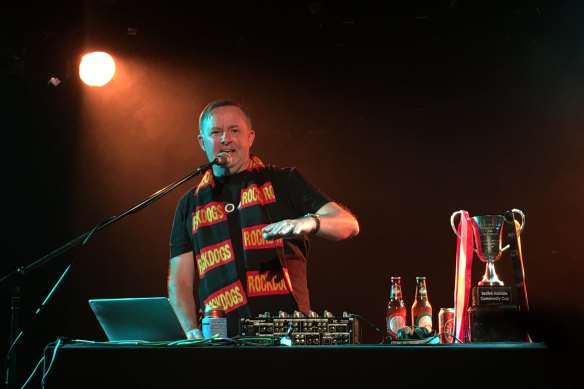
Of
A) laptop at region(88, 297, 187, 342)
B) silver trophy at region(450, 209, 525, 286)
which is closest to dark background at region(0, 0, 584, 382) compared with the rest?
silver trophy at region(450, 209, 525, 286)

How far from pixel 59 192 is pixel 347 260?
179 cm

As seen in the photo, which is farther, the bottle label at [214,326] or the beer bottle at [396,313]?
the beer bottle at [396,313]

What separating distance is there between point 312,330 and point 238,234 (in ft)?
4.86

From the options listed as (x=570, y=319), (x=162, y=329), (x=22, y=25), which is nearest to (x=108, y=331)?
(x=162, y=329)

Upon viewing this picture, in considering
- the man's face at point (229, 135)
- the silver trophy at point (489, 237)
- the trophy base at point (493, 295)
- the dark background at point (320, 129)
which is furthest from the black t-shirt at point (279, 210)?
the trophy base at point (493, 295)

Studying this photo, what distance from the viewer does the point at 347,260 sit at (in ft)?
13.5

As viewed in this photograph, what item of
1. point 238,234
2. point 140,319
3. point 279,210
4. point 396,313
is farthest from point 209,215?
point 140,319

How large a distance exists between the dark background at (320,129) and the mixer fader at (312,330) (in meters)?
2.25

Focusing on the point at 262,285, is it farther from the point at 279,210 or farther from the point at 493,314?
the point at 493,314

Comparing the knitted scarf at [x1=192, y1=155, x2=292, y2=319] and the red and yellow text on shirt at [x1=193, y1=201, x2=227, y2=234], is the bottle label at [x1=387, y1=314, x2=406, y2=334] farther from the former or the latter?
the red and yellow text on shirt at [x1=193, y1=201, x2=227, y2=234]

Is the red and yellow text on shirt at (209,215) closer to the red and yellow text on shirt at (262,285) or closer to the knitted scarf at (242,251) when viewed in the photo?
the knitted scarf at (242,251)

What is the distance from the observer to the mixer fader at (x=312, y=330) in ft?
5.74

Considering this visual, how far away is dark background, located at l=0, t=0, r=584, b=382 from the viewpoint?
152 inches
